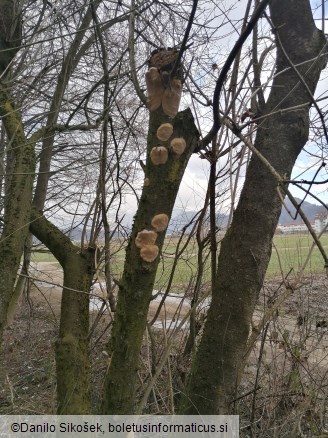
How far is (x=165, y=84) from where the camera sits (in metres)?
1.19

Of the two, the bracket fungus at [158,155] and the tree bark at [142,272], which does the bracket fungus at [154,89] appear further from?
the bracket fungus at [158,155]

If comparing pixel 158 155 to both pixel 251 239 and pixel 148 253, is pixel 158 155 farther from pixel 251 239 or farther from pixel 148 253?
pixel 251 239

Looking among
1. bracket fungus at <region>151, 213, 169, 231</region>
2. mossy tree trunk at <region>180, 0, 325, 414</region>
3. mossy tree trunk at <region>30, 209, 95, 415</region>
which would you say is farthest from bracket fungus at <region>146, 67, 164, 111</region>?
mossy tree trunk at <region>30, 209, 95, 415</region>

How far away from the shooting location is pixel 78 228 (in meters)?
3.01

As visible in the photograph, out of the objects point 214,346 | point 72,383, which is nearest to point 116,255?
point 72,383

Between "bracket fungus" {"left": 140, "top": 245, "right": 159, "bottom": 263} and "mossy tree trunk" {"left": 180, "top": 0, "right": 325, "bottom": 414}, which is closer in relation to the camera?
"bracket fungus" {"left": 140, "top": 245, "right": 159, "bottom": 263}

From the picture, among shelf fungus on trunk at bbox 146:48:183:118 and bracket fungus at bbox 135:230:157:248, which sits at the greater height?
shelf fungus on trunk at bbox 146:48:183:118

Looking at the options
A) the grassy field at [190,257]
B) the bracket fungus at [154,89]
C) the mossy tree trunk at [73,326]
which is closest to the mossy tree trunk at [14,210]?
the mossy tree trunk at [73,326]

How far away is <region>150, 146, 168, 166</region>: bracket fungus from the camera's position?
1178mm

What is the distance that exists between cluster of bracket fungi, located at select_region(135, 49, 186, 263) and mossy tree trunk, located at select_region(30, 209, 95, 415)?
68cm

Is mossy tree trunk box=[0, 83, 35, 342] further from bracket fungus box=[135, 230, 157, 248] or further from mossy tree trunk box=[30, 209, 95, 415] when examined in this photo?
bracket fungus box=[135, 230, 157, 248]

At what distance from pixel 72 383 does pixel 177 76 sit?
151 cm

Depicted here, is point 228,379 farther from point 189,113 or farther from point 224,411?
point 189,113

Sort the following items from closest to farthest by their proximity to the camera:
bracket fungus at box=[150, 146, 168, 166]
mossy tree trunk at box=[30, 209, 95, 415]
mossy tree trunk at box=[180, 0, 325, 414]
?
bracket fungus at box=[150, 146, 168, 166] < mossy tree trunk at box=[180, 0, 325, 414] < mossy tree trunk at box=[30, 209, 95, 415]
